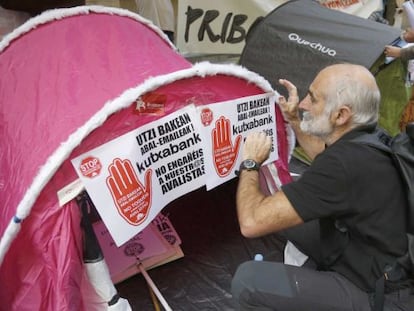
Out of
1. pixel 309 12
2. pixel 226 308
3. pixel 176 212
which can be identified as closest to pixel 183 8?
pixel 309 12

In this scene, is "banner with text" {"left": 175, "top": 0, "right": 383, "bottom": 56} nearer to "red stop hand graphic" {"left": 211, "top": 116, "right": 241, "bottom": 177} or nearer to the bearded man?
"red stop hand graphic" {"left": 211, "top": 116, "right": 241, "bottom": 177}

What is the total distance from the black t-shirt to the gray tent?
107 cm

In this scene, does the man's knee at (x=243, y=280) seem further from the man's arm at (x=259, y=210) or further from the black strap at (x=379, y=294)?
the black strap at (x=379, y=294)

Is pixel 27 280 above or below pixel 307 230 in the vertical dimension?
above

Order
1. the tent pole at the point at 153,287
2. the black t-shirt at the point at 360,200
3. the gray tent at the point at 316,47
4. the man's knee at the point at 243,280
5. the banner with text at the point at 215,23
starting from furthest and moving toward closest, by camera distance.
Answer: the banner with text at the point at 215,23, the gray tent at the point at 316,47, the tent pole at the point at 153,287, the man's knee at the point at 243,280, the black t-shirt at the point at 360,200

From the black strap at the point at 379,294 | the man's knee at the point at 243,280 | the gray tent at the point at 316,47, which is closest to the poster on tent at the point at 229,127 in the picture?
the man's knee at the point at 243,280

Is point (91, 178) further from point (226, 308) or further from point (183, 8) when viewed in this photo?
point (183, 8)

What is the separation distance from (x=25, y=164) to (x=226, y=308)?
0.78 meters

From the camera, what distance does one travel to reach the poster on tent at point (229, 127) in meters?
1.31

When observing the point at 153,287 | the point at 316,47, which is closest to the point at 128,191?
the point at 153,287

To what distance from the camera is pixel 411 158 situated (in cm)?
108

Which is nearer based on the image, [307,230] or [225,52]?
[307,230]

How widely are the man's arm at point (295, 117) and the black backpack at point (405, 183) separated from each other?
36 cm

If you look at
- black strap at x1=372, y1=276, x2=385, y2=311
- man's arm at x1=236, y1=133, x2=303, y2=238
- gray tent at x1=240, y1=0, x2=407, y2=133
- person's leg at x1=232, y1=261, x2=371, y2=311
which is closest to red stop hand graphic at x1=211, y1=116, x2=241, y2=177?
man's arm at x1=236, y1=133, x2=303, y2=238
